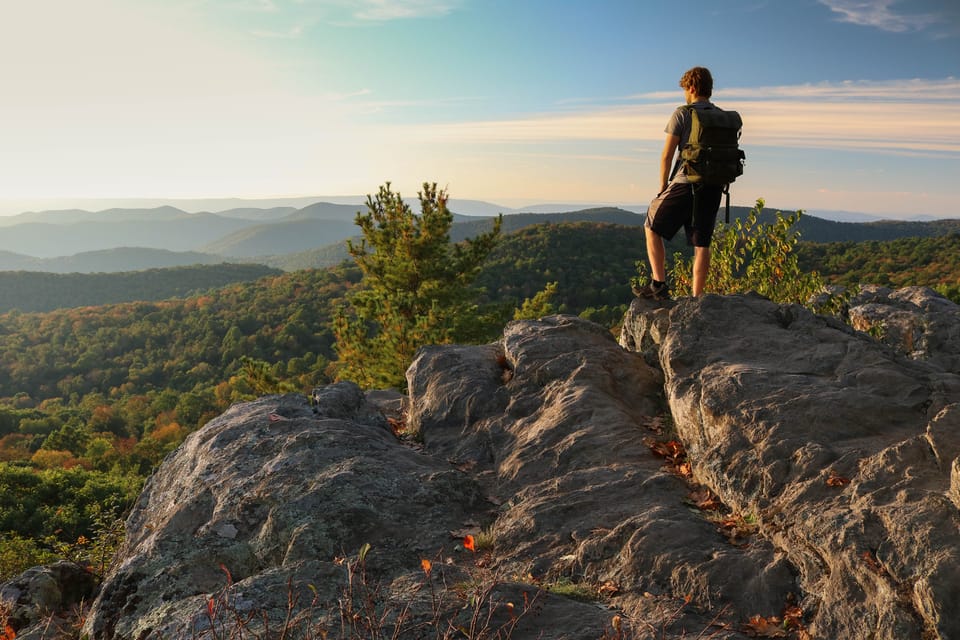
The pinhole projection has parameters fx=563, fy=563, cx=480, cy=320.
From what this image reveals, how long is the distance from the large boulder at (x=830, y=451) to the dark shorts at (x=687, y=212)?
0.83 meters

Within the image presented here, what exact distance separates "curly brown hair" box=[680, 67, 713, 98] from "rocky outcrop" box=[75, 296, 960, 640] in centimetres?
247

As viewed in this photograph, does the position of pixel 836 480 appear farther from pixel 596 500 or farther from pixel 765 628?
pixel 596 500

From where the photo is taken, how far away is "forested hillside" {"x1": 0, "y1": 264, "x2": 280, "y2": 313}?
5669 inches

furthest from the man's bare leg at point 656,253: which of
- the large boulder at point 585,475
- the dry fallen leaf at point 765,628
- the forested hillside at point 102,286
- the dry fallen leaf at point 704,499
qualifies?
the forested hillside at point 102,286

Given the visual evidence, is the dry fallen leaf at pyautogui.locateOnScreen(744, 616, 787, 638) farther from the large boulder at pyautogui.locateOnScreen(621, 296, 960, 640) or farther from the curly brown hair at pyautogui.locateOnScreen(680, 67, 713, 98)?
the curly brown hair at pyautogui.locateOnScreen(680, 67, 713, 98)

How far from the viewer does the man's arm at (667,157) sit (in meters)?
6.47

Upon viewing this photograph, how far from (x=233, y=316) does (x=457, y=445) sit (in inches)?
2943

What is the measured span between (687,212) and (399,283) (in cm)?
1424

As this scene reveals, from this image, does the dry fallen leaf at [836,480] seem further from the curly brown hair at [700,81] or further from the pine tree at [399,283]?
the pine tree at [399,283]

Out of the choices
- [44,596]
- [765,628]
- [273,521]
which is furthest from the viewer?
[44,596]

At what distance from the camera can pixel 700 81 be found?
21.0 ft

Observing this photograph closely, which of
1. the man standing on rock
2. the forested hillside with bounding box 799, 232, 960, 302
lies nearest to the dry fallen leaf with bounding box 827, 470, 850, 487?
the man standing on rock

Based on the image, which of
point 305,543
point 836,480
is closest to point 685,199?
point 836,480

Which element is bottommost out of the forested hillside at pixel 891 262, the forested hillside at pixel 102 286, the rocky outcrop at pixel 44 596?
the forested hillside at pixel 102 286
